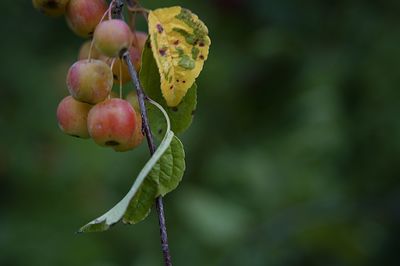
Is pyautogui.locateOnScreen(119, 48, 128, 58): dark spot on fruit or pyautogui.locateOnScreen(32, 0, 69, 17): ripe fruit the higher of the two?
pyautogui.locateOnScreen(119, 48, 128, 58): dark spot on fruit

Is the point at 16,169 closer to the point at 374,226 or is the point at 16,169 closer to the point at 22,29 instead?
the point at 22,29

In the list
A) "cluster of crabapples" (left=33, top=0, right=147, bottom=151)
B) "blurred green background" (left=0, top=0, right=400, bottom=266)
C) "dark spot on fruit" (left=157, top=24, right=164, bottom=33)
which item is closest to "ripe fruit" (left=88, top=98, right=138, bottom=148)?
"cluster of crabapples" (left=33, top=0, right=147, bottom=151)

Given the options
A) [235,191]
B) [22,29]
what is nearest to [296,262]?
[235,191]

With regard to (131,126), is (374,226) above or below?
below

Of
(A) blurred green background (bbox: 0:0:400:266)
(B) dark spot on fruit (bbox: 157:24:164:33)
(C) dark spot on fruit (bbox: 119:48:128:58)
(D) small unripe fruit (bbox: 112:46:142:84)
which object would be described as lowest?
(A) blurred green background (bbox: 0:0:400:266)

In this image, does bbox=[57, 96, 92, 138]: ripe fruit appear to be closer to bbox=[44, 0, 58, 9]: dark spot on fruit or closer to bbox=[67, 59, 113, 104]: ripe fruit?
bbox=[67, 59, 113, 104]: ripe fruit

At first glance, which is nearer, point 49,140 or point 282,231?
point 282,231

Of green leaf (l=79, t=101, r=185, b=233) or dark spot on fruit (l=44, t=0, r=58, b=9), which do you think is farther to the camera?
dark spot on fruit (l=44, t=0, r=58, b=9)

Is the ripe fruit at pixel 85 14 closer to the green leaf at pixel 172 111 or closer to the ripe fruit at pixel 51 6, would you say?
the ripe fruit at pixel 51 6

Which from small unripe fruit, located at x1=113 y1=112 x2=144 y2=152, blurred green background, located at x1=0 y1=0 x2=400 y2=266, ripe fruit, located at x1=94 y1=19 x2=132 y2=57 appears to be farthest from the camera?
blurred green background, located at x1=0 y1=0 x2=400 y2=266
